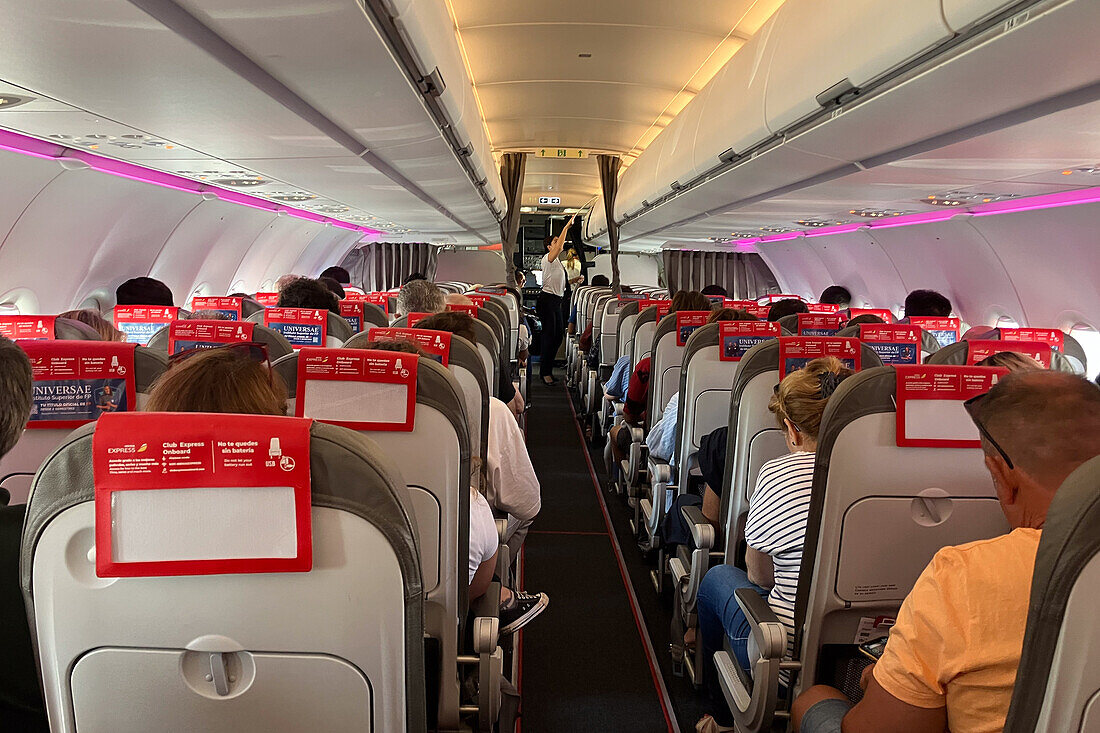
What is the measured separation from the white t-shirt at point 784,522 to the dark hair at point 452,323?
5.33 feet

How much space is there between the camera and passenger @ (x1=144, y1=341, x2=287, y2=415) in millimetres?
1687

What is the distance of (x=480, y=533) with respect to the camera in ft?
8.87

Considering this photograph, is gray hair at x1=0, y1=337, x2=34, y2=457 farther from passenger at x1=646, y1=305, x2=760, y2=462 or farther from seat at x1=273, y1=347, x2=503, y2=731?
passenger at x1=646, y1=305, x2=760, y2=462

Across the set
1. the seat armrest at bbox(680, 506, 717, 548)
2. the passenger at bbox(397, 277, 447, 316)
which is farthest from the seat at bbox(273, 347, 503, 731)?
the passenger at bbox(397, 277, 447, 316)

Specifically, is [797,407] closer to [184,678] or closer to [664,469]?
[664,469]

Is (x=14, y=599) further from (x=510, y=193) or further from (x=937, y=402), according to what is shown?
(x=510, y=193)

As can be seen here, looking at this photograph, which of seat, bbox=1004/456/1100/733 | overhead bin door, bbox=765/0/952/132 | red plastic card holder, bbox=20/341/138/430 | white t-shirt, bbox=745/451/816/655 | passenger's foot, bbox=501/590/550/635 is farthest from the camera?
passenger's foot, bbox=501/590/550/635

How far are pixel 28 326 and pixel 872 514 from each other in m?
4.10

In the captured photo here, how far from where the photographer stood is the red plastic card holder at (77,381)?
2262 mm

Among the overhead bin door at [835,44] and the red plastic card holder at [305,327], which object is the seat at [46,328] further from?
the overhead bin door at [835,44]

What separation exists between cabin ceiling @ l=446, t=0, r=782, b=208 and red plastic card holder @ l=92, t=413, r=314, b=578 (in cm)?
552

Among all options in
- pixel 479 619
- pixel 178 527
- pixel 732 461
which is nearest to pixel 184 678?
pixel 178 527

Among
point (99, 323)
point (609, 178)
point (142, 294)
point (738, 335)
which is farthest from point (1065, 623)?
point (609, 178)

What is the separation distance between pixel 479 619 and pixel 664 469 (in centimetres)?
203
